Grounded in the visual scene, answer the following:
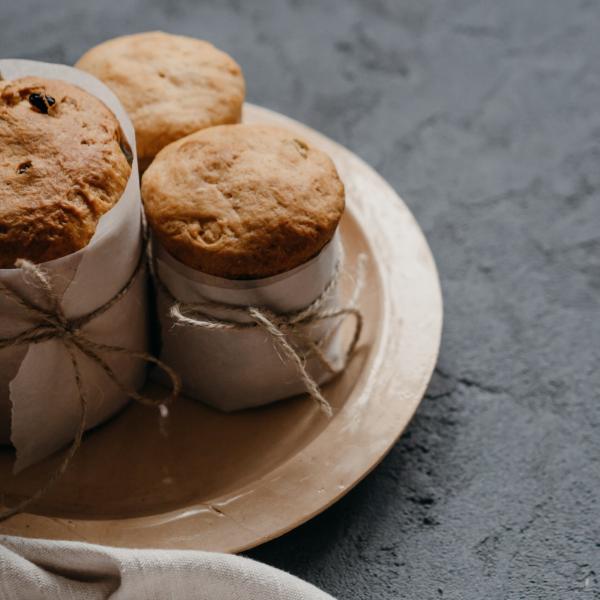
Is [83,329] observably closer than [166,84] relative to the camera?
Yes

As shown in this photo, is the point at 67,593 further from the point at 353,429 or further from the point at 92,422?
the point at 353,429

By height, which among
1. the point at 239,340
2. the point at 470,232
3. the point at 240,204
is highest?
the point at 240,204

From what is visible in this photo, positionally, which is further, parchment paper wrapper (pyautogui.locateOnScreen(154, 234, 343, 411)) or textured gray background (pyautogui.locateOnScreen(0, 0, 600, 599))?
textured gray background (pyautogui.locateOnScreen(0, 0, 600, 599))

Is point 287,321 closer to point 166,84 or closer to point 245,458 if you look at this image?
point 245,458

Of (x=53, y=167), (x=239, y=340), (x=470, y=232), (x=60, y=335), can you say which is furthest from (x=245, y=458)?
(x=470, y=232)

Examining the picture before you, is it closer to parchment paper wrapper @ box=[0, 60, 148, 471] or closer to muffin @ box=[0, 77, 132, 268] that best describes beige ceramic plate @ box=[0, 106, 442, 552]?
parchment paper wrapper @ box=[0, 60, 148, 471]

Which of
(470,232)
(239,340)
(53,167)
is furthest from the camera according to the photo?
(470,232)

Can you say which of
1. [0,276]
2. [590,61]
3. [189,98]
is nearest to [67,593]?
[0,276]

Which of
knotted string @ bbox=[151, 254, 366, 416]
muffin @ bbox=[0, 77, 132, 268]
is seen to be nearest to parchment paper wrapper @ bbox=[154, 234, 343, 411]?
Result: knotted string @ bbox=[151, 254, 366, 416]
